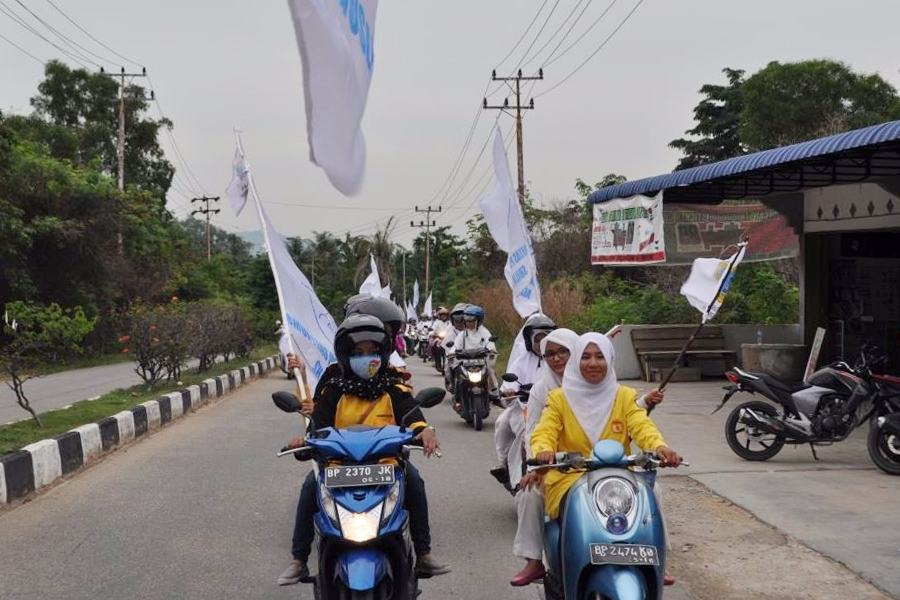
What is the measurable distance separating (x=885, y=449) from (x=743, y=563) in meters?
3.36

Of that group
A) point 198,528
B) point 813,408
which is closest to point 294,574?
point 198,528

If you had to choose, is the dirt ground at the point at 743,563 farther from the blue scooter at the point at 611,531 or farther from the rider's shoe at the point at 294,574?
the rider's shoe at the point at 294,574

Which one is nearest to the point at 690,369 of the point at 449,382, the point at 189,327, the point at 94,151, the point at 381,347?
the point at 449,382

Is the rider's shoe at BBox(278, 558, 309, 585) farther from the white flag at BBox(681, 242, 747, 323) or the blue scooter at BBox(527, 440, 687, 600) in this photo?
the white flag at BBox(681, 242, 747, 323)

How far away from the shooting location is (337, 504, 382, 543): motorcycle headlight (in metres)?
3.64

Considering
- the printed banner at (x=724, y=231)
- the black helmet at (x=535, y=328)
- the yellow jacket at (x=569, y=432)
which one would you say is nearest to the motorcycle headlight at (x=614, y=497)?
the yellow jacket at (x=569, y=432)

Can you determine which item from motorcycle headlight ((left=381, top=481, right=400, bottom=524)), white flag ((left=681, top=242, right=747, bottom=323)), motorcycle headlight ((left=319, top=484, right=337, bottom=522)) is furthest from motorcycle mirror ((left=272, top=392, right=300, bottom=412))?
white flag ((left=681, top=242, right=747, bottom=323))

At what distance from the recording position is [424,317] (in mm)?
Result: 38375

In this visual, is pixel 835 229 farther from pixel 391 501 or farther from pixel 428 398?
pixel 391 501

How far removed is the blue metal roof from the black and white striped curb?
7.86 meters

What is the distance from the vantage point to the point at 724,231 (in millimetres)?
15859

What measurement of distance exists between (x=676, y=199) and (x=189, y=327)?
8.62 metres

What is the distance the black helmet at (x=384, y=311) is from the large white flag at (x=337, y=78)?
2138mm

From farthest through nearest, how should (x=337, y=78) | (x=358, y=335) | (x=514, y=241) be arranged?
1. (x=514, y=241)
2. (x=358, y=335)
3. (x=337, y=78)
